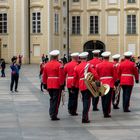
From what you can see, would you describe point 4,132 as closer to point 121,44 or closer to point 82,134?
point 82,134

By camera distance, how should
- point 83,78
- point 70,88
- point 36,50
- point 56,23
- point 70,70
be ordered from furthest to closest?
point 56,23
point 36,50
point 70,70
point 70,88
point 83,78

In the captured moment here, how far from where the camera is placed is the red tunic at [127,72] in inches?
699

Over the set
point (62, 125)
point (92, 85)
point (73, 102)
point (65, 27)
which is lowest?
point (62, 125)

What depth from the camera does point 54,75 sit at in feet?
52.7

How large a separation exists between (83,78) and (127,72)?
296 centimetres

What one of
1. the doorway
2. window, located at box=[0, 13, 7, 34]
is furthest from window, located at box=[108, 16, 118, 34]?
window, located at box=[0, 13, 7, 34]

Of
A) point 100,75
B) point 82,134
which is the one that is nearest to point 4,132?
point 82,134

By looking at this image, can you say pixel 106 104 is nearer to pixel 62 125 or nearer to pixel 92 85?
pixel 92 85

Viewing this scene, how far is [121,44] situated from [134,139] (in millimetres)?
57256

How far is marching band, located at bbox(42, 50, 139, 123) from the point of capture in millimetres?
15383

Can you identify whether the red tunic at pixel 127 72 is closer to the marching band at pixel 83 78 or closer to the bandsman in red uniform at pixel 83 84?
the marching band at pixel 83 78

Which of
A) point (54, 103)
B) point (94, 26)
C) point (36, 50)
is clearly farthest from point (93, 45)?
point (54, 103)

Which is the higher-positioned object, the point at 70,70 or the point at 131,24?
the point at 131,24

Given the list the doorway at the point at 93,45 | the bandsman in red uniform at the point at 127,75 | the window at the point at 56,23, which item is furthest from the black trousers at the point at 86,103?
the doorway at the point at 93,45
